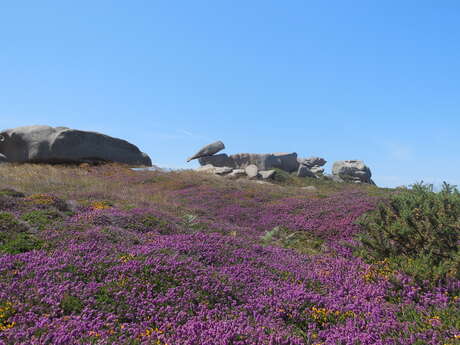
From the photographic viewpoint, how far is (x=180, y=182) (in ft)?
104

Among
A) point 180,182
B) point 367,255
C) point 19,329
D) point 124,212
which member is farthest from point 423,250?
point 180,182

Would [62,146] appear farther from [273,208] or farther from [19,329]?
[19,329]

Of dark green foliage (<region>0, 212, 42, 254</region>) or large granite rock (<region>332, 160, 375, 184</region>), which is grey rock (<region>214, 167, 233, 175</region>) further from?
dark green foliage (<region>0, 212, 42, 254</region>)

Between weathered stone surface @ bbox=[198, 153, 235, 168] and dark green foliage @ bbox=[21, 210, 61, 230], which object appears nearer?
dark green foliage @ bbox=[21, 210, 61, 230]

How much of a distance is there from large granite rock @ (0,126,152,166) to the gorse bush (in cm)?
3746

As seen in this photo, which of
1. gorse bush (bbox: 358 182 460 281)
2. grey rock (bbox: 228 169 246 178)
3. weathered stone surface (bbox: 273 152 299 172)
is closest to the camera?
gorse bush (bbox: 358 182 460 281)

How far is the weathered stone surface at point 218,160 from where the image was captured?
57.5 meters

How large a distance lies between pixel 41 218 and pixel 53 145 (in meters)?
32.7

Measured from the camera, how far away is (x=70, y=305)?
6113 mm

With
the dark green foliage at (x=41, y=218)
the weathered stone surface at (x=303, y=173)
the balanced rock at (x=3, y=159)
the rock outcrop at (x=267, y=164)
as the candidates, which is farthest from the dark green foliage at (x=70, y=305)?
the weathered stone surface at (x=303, y=173)

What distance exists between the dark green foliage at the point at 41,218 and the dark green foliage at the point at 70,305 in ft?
15.6

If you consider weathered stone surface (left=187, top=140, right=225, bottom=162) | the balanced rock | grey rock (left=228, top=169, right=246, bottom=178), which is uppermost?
weathered stone surface (left=187, top=140, right=225, bottom=162)

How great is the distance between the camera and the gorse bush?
802 centimetres

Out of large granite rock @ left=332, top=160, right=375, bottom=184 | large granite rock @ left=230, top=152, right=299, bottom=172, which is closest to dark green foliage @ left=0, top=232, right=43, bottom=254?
large granite rock @ left=230, top=152, right=299, bottom=172
